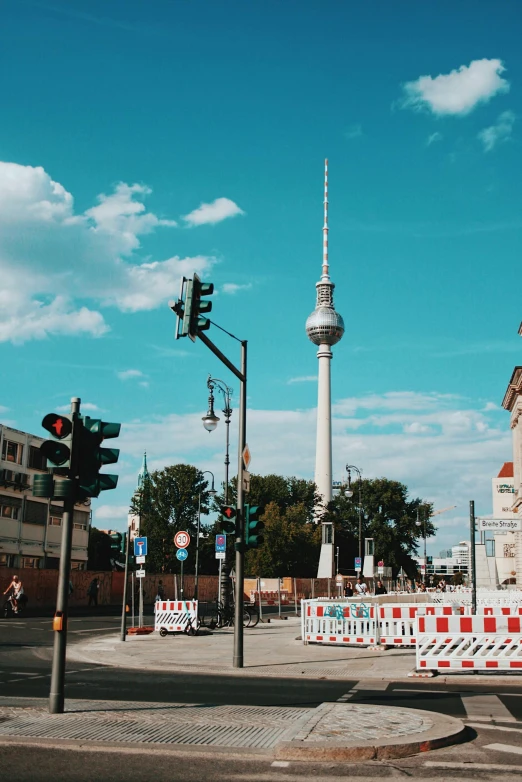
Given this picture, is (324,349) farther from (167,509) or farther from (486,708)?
→ (486,708)

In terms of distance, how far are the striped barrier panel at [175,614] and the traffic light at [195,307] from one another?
15.3 metres

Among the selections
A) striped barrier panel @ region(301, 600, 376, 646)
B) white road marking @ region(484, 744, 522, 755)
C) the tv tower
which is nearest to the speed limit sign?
striped barrier panel @ region(301, 600, 376, 646)

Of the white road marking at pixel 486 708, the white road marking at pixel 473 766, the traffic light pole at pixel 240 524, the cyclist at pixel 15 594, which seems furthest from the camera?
the cyclist at pixel 15 594

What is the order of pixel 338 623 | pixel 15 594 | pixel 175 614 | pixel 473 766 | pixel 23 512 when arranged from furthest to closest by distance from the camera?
pixel 23 512 → pixel 15 594 → pixel 175 614 → pixel 338 623 → pixel 473 766

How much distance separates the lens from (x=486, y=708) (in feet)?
37.6

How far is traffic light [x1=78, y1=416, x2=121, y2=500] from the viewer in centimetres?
996

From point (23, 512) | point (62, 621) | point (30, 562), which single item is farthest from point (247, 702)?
point (30, 562)

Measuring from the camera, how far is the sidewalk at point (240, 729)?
799 cm

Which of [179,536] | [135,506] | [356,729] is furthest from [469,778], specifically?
[135,506]

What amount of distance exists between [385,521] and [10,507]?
59.1m

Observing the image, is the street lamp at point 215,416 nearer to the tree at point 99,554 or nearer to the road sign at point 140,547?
the road sign at point 140,547

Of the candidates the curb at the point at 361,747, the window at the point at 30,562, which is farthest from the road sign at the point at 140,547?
the window at the point at 30,562

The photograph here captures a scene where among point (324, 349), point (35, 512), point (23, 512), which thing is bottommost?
point (23, 512)

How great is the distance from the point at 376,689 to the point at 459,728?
472 cm
